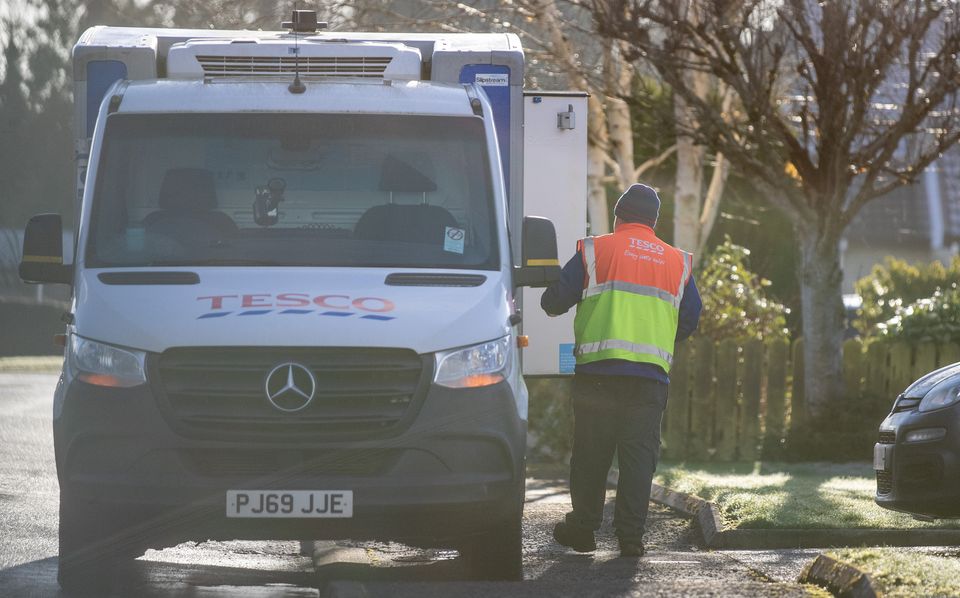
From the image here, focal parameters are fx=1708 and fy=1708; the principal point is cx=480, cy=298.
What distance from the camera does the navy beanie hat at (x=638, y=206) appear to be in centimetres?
877

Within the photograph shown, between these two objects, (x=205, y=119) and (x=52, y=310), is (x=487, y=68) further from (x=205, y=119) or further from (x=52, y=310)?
(x=52, y=310)

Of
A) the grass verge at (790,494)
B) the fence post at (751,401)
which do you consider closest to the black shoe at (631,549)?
the grass verge at (790,494)

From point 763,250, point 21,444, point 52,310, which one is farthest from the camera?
point 52,310

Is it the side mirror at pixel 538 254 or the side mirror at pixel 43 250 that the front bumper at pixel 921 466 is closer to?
the side mirror at pixel 538 254

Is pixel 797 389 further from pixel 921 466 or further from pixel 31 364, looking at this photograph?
pixel 31 364

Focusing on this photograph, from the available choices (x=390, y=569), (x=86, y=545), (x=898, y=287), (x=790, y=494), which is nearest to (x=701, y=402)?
(x=790, y=494)

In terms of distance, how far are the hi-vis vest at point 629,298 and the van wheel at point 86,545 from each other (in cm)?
256

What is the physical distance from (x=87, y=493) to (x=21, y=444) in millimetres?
8721

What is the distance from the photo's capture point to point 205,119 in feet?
26.4

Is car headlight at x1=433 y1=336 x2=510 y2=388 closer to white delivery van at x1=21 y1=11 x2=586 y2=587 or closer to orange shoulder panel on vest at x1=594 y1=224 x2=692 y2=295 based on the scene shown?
white delivery van at x1=21 y1=11 x2=586 y2=587

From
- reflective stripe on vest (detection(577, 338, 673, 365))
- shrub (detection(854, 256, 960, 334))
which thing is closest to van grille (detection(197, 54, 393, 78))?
reflective stripe on vest (detection(577, 338, 673, 365))

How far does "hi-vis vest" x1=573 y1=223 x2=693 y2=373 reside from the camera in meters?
8.54

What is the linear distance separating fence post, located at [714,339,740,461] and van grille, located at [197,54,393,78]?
24.5ft

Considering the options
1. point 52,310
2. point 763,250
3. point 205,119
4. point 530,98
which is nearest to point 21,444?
point 530,98
